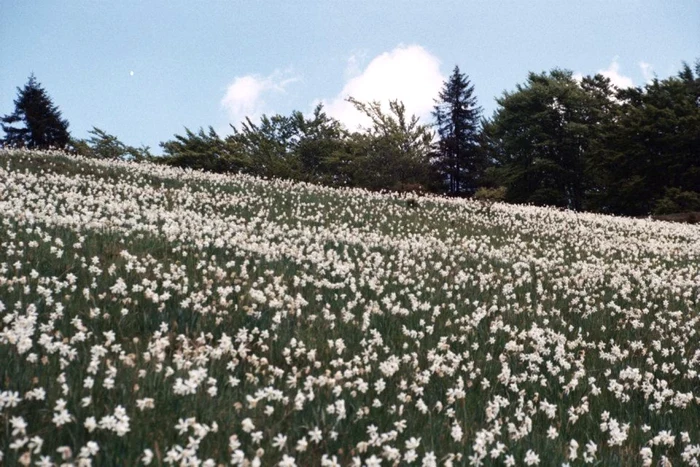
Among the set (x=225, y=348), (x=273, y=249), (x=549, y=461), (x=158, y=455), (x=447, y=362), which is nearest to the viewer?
(x=158, y=455)

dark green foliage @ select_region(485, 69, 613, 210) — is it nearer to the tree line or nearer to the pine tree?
the tree line

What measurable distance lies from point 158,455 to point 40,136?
62872 mm

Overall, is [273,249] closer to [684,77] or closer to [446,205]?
[446,205]

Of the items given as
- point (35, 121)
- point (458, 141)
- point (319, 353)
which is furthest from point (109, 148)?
point (319, 353)

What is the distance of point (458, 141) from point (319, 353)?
5511 cm

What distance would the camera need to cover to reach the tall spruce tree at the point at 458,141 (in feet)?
190

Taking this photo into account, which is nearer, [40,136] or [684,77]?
[684,77]

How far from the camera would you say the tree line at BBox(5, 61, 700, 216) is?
44.2m

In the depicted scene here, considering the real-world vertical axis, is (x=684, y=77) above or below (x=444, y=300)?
above

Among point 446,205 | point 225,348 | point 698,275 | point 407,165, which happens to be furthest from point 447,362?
point 407,165

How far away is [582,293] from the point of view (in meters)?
10.3

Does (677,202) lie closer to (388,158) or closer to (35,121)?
(388,158)

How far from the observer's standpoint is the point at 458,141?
193 feet

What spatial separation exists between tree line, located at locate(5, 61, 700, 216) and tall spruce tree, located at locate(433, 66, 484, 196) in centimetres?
11
